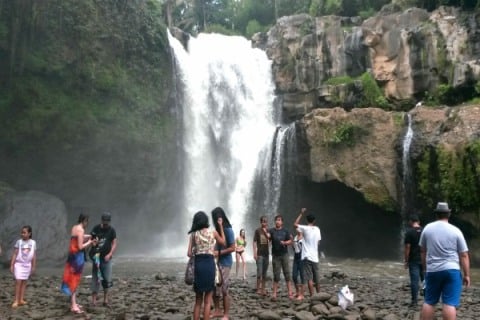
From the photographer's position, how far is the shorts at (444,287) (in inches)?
244

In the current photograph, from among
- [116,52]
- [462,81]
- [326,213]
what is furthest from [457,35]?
[116,52]

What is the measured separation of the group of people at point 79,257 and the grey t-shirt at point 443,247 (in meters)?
5.92

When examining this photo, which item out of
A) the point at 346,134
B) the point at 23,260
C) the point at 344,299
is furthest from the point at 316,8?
the point at 23,260

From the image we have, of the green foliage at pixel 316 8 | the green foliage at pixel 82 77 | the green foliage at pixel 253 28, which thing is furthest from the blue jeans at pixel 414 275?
the green foliage at pixel 253 28

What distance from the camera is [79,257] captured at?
912cm

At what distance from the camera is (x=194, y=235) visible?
709 centimetres

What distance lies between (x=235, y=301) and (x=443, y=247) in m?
5.38

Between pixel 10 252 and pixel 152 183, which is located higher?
pixel 152 183

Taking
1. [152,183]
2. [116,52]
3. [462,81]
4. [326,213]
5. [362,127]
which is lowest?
[326,213]

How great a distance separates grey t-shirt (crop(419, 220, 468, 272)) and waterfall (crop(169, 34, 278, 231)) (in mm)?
20944

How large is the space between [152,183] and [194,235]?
21485 millimetres

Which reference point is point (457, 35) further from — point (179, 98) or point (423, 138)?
point (179, 98)

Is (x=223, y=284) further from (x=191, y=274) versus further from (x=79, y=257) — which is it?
(x=79, y=257)

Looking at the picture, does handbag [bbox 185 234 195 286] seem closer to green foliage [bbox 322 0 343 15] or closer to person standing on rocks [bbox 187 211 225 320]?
person standing on rocks [bbox 187 211 225 320]
